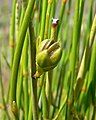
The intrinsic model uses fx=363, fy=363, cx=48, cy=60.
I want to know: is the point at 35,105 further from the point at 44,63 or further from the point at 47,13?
the point at 47,13

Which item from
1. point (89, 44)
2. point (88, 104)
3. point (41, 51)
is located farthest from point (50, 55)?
point (88, 104)

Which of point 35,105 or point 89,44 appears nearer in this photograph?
point 35,105

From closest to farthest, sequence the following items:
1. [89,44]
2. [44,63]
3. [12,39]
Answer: [44,63] → [89,44] → [12,39]

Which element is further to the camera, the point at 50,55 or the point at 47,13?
the point at 47,13

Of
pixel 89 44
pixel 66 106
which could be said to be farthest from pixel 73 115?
pixel 89 44

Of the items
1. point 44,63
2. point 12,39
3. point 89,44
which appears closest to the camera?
point 44,63

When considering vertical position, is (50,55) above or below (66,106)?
above

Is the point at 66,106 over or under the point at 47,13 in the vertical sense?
under
